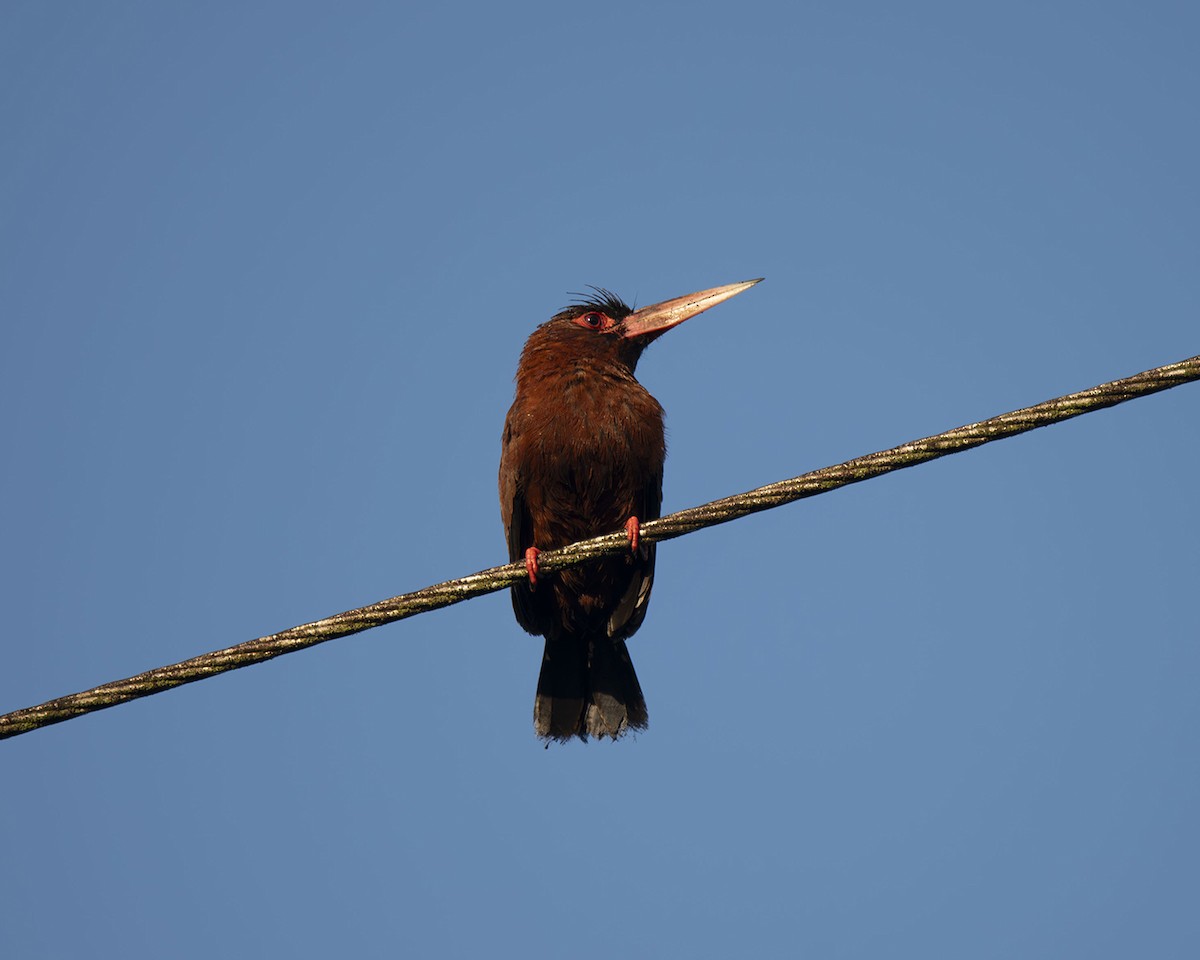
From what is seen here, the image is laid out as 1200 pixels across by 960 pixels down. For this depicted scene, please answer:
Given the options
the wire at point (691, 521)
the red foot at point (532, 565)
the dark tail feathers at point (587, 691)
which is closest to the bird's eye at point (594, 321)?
the dark tail feathers at point (587, 691)

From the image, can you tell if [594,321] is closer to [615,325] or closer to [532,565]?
[615,325]

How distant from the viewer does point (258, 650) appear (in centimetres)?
422

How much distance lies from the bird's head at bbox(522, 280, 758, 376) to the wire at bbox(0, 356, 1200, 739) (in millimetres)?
2820

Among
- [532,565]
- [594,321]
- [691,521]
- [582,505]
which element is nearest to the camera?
[691,521]

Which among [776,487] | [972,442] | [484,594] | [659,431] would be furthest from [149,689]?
[659,431]

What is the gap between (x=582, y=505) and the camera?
670cm

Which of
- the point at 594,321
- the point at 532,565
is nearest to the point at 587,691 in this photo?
the point at 532,565

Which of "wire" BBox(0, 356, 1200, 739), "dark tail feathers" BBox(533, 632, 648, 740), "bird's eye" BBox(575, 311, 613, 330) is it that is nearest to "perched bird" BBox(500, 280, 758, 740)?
"dark tail feathers" BBox(533, 632, 648, 740)

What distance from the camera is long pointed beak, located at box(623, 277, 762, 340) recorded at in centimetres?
761

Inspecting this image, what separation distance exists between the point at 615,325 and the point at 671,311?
0.35 m

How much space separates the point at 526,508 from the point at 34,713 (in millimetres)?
3224

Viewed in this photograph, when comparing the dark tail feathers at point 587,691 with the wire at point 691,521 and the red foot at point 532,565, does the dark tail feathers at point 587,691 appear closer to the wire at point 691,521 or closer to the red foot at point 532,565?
the red foot at point 532,565

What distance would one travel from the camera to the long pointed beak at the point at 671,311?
761 centimetres

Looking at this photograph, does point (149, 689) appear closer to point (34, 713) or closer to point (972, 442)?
point (34, 713)
